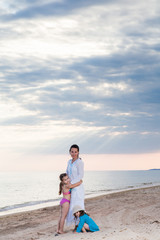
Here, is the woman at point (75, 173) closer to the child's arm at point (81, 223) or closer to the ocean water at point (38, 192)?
the child's arm at point (81, 223)

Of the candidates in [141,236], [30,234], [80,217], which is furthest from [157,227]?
[30,234]

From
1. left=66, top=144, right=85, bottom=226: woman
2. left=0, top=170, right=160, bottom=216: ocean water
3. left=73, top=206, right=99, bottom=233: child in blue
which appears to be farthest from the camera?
left=0, top=170, right=160, bottom=216: ocean water

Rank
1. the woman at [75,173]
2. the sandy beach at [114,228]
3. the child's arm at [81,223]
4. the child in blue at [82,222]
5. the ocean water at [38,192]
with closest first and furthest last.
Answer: the sandy beach at [114,228] < the woman at [75,173] < the child in blue at [82,222] < the child's arm at [81,223] < the ocean water at [38,192]

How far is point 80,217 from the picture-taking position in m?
8.76

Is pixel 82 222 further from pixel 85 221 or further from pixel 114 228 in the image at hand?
pixel 114 228

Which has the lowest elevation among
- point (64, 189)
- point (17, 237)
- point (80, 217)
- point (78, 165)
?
point (17, 237)

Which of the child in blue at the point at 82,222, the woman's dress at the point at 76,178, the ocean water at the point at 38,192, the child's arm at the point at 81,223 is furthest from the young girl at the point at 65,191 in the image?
the ocean water at the point at 38,192

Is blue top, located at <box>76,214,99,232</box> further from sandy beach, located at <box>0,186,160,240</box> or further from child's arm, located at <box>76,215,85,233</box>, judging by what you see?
sandy beach, located at <box>0,186,160,240</box>

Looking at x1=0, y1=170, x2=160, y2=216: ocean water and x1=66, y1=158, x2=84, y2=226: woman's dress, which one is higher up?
x1=66, y1=158, x2=84, y2=226: woman's dress

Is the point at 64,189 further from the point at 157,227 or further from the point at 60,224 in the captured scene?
the point at 157,227

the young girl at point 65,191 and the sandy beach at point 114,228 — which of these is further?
the young girl at point 65,191

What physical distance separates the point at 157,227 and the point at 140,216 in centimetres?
386

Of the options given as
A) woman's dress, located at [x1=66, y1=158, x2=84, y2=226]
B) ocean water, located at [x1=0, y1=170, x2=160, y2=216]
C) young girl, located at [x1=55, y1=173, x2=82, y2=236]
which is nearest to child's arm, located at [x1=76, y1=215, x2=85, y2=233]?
woman's dress, located at [x1=66, y1=158, x2=84, y2=226]

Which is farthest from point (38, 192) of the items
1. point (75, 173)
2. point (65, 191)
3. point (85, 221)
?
point (75, 173)
